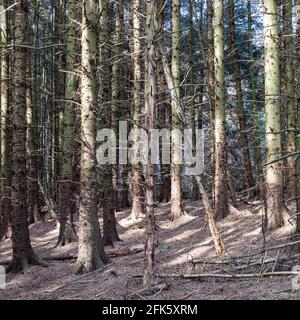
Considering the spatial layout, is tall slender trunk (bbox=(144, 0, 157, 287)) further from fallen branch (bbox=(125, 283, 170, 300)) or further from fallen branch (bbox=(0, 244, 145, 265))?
fallen branch (bbox=(0, 244, 145, 265))

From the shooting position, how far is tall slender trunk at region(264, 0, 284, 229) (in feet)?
35.8

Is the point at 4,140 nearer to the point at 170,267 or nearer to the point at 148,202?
the point at 170,267

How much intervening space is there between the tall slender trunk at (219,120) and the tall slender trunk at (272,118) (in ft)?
10.1

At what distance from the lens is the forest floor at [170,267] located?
6562 mm

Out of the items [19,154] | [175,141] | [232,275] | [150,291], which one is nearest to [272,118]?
[175,141]

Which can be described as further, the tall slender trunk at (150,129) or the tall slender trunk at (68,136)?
the tall slender trunk at (68,136)

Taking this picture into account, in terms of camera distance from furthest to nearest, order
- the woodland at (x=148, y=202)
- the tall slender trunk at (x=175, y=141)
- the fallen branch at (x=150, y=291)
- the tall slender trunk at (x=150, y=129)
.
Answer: the tall slender trunk at (x=175, y=141) < the tall slender trunk at (x=150, y=129) < the woodland at (x=148, y=202) < the fallen branch at (x=150, y=291)

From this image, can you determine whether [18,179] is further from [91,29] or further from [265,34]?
[265,34]

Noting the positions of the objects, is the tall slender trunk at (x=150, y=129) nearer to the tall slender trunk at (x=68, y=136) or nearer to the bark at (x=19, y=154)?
the bark at (x=19, y=154)

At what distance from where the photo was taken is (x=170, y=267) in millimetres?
9773

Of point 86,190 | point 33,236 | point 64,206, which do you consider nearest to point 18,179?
point 86,190

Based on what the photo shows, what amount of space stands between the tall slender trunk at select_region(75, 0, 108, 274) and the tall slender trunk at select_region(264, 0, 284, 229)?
165 inches

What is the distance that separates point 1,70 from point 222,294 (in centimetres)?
1285

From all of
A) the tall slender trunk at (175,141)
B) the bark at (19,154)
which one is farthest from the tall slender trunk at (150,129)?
the tall slender trunk at (175,141)
